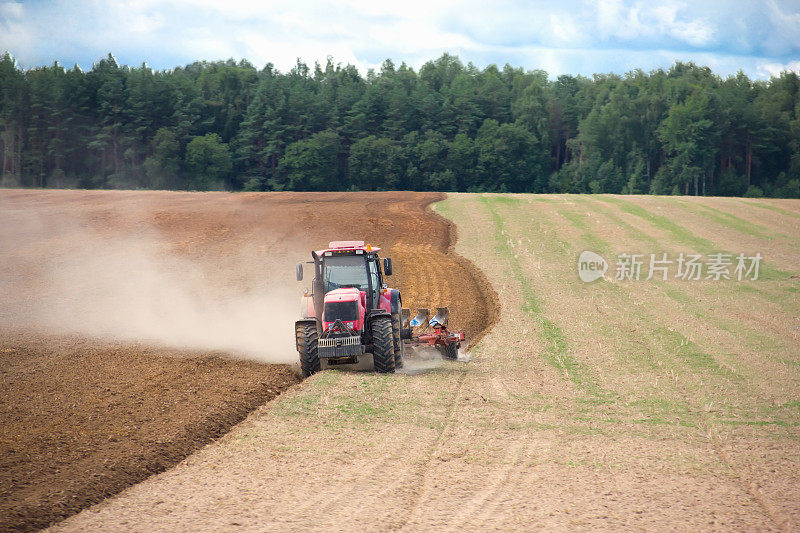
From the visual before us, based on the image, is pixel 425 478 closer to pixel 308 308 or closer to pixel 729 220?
pixel 308 308

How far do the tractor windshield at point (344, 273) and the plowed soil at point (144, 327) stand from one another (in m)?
2.38

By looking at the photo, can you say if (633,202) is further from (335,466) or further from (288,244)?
(335,466)

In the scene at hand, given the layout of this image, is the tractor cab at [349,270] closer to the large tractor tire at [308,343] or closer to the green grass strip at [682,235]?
the large tractor tire at [308,343]

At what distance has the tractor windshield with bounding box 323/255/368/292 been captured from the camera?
16.8 metres

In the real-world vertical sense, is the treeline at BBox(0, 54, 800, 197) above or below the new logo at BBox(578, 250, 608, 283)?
above

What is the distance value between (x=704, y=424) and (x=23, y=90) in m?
95.6

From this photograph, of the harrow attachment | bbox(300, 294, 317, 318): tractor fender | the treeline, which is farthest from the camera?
the treeline

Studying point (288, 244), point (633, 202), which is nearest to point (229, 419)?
point (288, 244)

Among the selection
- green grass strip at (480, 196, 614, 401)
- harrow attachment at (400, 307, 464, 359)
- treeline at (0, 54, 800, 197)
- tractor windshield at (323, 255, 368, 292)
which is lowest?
green grass strip at (480, 196, 614, 401)

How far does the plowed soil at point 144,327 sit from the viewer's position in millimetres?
10711

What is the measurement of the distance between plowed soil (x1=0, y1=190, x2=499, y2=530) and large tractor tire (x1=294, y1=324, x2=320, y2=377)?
0.61 m

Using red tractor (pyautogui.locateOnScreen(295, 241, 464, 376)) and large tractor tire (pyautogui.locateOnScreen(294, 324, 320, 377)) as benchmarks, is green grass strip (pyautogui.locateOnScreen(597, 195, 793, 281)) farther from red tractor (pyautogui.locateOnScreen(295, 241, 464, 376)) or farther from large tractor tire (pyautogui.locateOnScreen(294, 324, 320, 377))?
large tractor tire (pyautogui.locateOnScreen(294, 324, 320, 377))

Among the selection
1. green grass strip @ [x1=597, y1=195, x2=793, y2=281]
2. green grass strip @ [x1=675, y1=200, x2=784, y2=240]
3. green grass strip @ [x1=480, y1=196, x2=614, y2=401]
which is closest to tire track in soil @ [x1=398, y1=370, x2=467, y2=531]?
green grass strip @ [x1=480, y1=196, x2=614, y2=401]

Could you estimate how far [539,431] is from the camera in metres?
12.5
